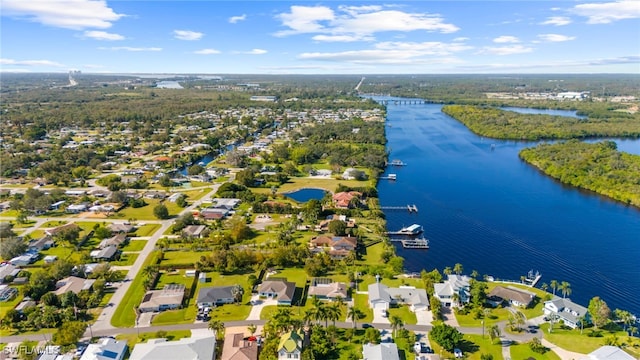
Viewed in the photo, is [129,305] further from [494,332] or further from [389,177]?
A: [389,177]

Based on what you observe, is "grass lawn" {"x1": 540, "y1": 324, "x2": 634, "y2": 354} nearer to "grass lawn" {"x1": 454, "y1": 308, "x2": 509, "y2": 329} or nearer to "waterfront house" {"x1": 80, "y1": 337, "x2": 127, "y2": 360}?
"grass lawn" {"x1": 454, "y1": 308, "x2": 509, "y2": 329}

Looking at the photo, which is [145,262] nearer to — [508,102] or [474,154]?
[474,154]

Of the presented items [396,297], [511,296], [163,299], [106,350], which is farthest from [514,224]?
[106,350]

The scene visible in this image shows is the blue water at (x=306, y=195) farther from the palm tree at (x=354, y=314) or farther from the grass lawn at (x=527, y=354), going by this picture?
the grass lawn at (x=527, y=354)

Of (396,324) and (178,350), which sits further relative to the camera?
(396,324)

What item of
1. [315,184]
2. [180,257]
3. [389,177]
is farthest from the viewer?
[389,177]

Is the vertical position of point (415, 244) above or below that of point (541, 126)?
below
